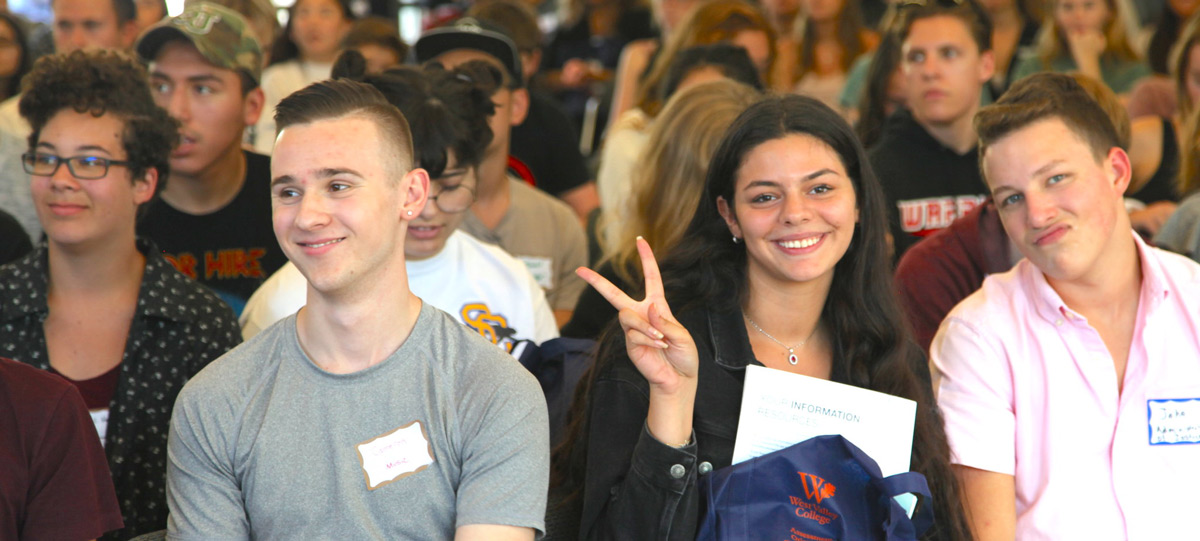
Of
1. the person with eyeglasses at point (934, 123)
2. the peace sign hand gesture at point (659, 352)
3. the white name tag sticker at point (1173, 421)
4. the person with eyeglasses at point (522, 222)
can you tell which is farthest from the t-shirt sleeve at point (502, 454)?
the person with eyeglasses at point (934, 123)

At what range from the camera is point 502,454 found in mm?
1910

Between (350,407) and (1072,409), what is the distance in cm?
147

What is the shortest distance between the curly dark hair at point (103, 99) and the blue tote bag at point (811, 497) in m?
1.57

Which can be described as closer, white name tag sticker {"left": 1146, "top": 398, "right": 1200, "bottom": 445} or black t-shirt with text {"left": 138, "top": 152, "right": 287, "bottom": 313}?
white name tag sticker {"left": 1146, "top": 398, "right": 1200, "bottom": 445}

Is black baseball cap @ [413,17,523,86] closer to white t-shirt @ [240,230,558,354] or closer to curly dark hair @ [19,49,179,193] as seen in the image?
white t-shirt @ [240,230,558,354]

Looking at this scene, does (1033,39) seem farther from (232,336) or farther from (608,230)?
(232,336)

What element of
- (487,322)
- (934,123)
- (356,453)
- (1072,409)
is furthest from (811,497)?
(934,123)

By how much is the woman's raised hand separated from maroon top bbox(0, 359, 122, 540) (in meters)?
0.91

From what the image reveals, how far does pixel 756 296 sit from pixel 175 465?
120 centimetres

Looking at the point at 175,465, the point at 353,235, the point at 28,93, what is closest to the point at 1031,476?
the point at 353,235

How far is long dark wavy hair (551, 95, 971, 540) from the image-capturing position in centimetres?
223

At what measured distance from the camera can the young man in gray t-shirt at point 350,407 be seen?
6.23 ft

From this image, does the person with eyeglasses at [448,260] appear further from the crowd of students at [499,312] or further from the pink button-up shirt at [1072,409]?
the pink button-up shirt at [1072,409]

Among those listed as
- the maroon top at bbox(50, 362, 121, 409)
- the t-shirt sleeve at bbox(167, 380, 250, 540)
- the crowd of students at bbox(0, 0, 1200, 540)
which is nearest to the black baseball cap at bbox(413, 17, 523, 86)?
the crowd of students at bbox(0, 0, 1200, 540)
